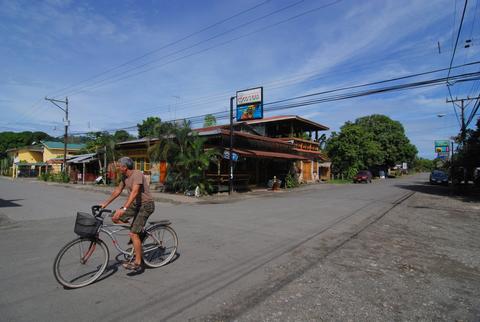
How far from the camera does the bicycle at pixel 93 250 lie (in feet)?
13.6

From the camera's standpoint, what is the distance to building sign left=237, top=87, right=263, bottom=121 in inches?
930

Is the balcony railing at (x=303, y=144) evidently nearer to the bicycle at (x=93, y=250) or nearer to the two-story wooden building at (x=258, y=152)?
the two-story wooden building at (x=258, y=152)

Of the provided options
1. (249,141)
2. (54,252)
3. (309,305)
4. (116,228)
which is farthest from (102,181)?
(309,305)

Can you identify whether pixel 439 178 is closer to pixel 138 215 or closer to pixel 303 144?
pixel 303 144

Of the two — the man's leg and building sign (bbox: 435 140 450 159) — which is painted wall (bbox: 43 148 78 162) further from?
building sign (bbox: 435 140 450 159)

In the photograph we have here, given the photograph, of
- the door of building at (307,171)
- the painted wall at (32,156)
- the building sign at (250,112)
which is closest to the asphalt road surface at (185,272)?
the building sign at (250,112)

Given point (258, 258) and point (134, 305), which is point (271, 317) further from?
point (258, 258)

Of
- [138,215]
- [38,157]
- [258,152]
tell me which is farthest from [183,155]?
[38,157]

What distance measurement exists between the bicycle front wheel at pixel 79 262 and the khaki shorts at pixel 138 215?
498 millimetres

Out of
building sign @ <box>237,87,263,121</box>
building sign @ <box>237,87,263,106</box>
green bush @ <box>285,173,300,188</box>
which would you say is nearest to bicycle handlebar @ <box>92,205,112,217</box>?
building sign @ <box>237,87,263,121</box>

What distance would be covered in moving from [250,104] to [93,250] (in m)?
21.1

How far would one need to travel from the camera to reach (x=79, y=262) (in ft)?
14.3

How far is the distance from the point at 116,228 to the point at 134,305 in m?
1.42

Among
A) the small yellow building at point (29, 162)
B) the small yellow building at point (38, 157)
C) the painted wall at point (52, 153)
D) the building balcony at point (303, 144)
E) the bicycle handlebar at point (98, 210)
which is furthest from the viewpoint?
the small yellow building at point (29, 162)
